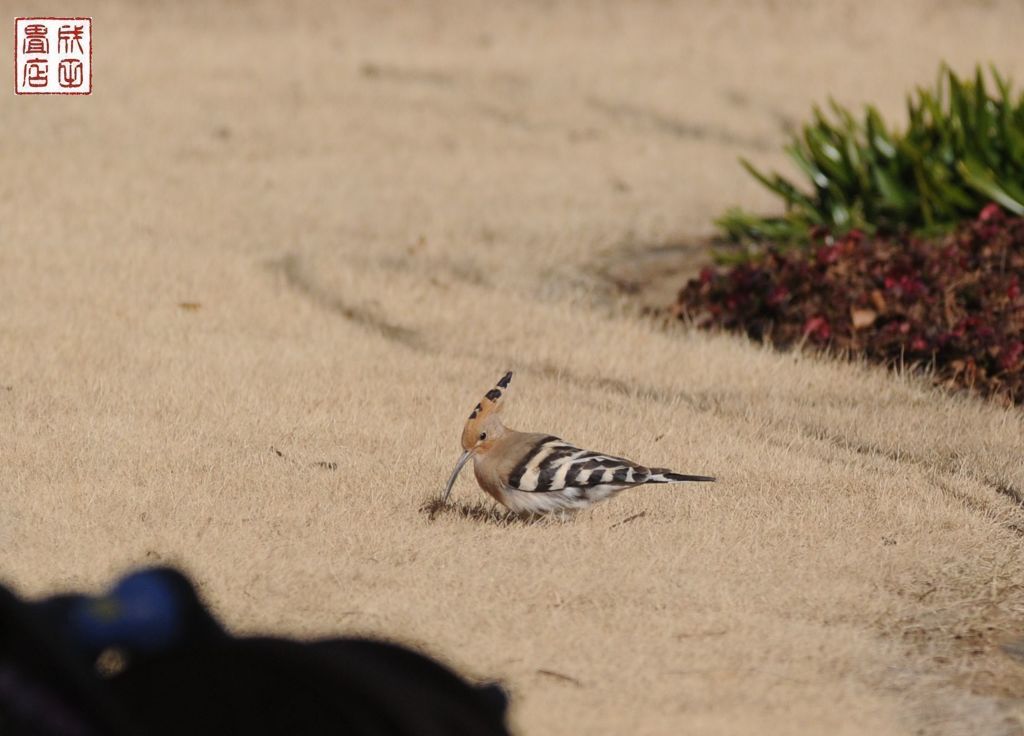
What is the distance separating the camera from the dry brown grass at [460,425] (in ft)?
16.1

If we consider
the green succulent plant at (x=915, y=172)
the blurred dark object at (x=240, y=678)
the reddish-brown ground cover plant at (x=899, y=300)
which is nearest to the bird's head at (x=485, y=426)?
the blurred dark object at (x=240, y=678)

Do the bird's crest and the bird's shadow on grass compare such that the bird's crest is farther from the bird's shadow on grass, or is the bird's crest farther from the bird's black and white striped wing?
the bird's shadow on grass

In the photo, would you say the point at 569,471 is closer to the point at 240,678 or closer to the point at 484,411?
the point at 484,411

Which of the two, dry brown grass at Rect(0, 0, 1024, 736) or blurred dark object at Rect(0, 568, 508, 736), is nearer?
blurred dark object at Rect(0, 568, 508, 736)

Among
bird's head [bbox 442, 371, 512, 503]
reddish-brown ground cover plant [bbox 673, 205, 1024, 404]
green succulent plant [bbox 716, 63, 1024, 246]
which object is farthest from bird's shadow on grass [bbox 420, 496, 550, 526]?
green succulent plant [bbox 716, 63, 1024, 246]

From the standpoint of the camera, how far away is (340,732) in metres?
2.58

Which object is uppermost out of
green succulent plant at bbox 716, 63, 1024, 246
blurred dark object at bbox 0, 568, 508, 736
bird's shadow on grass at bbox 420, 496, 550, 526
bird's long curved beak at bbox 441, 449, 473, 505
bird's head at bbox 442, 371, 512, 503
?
green succulent plant at bbox 716, 63, 1024, 246

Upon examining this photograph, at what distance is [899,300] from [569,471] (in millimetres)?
4786

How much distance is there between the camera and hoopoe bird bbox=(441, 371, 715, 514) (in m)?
5.58

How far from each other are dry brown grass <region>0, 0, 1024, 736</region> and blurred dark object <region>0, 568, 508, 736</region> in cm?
158

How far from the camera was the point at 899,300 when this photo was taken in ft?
31.6

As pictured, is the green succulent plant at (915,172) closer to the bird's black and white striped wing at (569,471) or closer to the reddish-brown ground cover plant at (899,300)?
the reddish-brown ground cover plant at (899,300)

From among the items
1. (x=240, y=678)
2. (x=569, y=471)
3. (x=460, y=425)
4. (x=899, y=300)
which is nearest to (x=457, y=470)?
(x=569, y=471)

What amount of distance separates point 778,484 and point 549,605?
1819 millimetres
